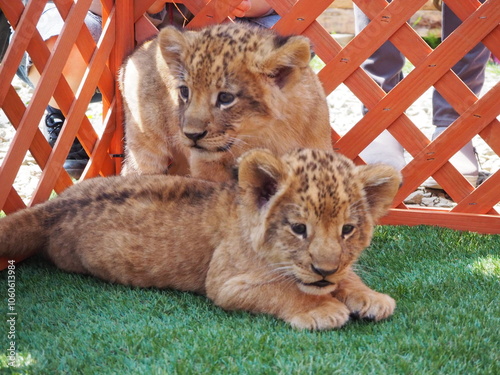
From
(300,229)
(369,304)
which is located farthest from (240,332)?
(369,304)

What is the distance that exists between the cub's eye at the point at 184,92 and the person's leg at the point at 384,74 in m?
1.86

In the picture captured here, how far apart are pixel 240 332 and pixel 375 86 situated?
2278 millimetres

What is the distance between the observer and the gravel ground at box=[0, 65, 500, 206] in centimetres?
633

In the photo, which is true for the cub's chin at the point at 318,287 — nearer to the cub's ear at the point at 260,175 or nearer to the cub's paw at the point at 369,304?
the cub's paw at the point at 369,304

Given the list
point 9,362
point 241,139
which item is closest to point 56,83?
point 241,139

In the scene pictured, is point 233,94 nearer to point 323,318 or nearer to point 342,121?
point 323,318

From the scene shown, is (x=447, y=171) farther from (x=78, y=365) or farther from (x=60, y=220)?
(x=78, y=365)

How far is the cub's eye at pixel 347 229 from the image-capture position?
3137 mm

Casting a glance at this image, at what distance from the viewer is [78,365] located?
2.78 m

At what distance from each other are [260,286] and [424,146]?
76.7 inches

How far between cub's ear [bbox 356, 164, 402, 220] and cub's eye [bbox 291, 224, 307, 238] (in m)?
0.37

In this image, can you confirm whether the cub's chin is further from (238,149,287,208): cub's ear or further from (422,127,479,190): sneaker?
(422,127,479,190): sneaker

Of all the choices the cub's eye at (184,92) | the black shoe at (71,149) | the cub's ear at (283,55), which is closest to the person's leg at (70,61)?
the black shoe at (71,149)

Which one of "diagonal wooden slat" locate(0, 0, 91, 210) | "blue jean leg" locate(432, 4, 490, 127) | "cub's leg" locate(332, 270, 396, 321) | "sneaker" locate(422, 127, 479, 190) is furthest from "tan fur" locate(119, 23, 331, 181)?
"blue jean leg" locate(432, 4, 490, 127)
